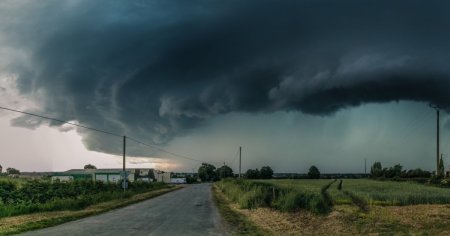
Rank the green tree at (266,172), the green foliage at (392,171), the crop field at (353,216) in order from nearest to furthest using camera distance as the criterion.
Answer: the crop field at (353,216), the green foliage at (392,171), the green tree at (266,172)

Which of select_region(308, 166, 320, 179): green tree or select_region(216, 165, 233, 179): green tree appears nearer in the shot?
select_region(308, 166, 320, 179): green tree

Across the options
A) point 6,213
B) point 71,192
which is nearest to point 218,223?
point 6,213

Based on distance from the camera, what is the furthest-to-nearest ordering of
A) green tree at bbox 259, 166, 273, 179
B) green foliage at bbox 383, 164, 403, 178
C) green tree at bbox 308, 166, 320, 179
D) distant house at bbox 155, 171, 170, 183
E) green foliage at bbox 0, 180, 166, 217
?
1. distant house at bbox 155, 171, 170, 183
2. green tree at bbox 259, 166, 273, 179
3. green tree at bbox 308, 166, 320, 179
4. green foliage at bbox 383, 164, 403, 178
5. green foliage at bbox 0, 180, 166, 217

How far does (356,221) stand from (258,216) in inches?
359

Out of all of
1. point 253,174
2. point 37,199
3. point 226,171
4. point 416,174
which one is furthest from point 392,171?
point 37,199

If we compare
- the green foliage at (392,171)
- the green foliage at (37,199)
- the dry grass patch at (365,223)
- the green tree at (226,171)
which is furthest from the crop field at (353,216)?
the green tree at (226,171)

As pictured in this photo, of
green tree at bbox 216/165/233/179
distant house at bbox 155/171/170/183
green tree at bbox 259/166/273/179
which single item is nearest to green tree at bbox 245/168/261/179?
green tree at bbox 259/166/273/179

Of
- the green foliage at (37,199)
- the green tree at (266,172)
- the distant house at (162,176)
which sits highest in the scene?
the green foliage at (37,199)

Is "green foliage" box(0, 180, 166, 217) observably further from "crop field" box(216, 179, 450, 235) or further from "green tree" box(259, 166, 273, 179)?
"green tree" box(259, 166, 273, 179)

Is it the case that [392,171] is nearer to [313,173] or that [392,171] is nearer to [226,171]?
[313,173]

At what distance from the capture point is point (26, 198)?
117 feet

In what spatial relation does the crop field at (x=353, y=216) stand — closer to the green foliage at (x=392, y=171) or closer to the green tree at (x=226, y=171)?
the green foliage at (x=392, y=171)

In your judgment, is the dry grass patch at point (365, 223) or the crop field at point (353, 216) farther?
the crop field at point (353, 216)

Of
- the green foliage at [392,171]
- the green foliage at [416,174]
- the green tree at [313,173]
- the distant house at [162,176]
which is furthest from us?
the distant house at [162,176]
